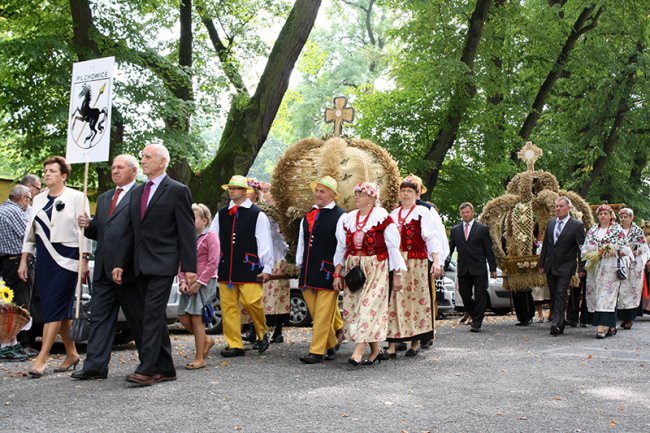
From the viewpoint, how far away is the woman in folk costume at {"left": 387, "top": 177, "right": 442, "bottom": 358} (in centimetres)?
1068

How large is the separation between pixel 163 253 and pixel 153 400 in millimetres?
1434

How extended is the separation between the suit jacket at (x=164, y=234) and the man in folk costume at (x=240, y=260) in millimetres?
2189

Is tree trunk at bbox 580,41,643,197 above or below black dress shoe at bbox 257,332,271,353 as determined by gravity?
above

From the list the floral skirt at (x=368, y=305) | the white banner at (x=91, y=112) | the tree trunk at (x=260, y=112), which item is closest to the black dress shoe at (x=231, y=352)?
the floral skirt at (x=368, y=305)

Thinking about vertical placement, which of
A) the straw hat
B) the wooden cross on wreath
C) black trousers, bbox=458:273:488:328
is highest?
the wooden cross on wreath

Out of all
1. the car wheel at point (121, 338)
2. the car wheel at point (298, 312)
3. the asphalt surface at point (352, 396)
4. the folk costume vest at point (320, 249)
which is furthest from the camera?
the car wheel at point (298, 312)

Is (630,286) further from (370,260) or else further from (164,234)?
(164,234)

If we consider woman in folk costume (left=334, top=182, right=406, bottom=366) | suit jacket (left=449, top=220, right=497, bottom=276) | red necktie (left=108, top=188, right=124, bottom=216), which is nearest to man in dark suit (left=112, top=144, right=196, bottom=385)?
red necktie (left=108, top=188, right=124, bottom=216)

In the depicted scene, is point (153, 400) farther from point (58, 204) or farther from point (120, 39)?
point (120, 39)

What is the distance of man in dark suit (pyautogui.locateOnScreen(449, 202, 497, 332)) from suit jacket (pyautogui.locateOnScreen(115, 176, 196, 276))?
707cm

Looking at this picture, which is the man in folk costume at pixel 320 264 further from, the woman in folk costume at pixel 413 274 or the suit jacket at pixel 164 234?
the suit jacket at pixel 164 234

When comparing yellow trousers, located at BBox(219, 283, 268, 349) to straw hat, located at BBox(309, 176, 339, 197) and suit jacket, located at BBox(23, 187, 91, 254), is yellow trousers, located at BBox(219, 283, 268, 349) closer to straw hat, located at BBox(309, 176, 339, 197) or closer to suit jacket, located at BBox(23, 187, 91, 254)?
straw hat, located at BBox(309, 176, 339, 197)

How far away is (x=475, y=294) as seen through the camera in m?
14.5

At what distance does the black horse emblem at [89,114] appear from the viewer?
9070mm
